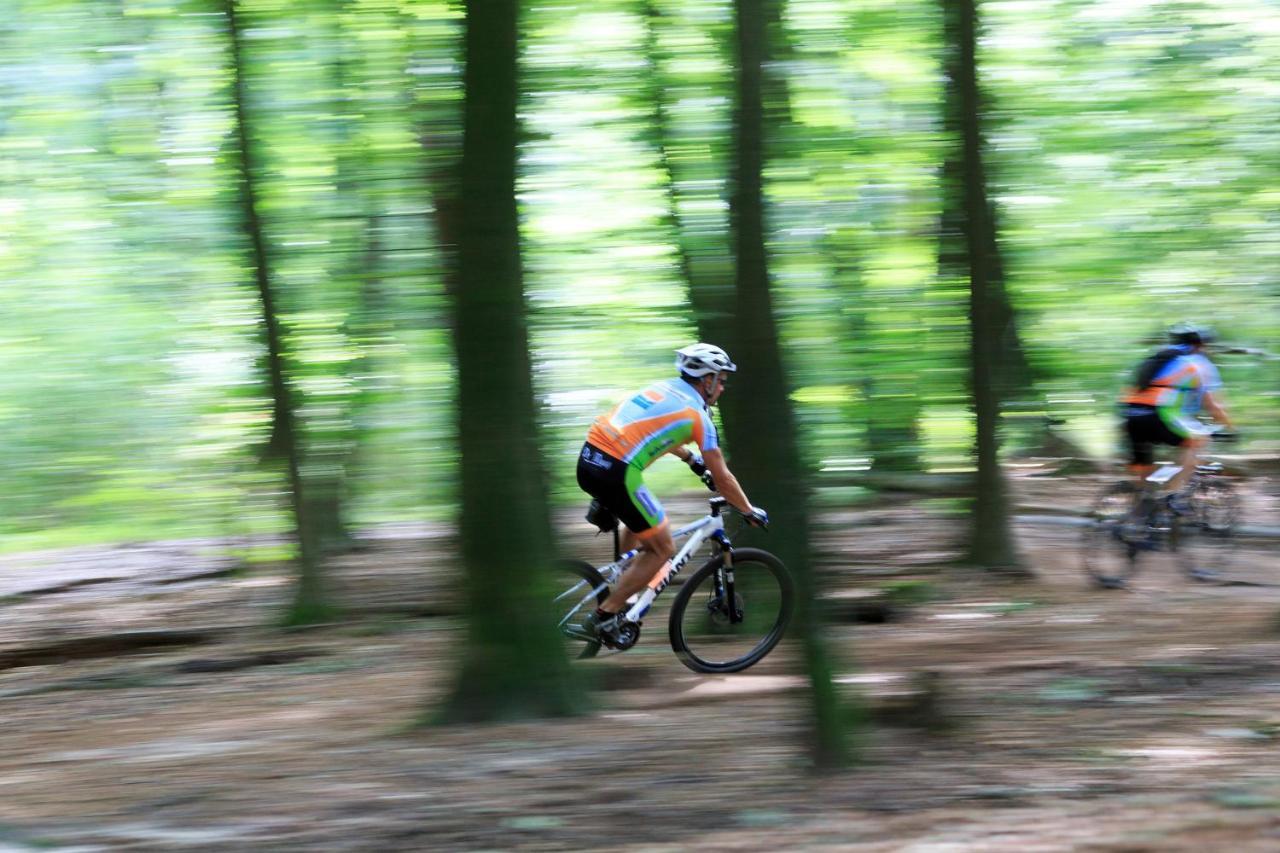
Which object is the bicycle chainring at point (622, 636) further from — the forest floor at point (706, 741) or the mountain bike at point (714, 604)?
the forest floor at point (706, 741)

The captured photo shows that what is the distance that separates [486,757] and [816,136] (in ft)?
29.9

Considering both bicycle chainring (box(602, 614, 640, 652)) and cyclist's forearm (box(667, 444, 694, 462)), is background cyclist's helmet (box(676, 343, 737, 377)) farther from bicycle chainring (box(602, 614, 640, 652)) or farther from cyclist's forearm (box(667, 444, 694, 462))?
bicycle chainring (box(602, 614, 640, 652))

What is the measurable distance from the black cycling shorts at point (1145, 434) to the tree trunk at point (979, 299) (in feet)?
4.22

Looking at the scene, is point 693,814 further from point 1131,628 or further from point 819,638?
point 1131,628

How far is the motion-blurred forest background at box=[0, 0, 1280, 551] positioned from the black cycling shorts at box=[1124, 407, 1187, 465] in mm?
1564

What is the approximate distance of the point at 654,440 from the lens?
329 inches

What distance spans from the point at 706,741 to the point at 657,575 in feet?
7.20

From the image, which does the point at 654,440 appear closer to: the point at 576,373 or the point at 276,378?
the point at 276,378

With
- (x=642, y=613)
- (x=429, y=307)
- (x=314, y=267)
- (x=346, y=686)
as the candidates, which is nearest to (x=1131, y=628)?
(x=642, y=613)

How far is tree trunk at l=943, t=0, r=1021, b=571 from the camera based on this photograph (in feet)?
37.7

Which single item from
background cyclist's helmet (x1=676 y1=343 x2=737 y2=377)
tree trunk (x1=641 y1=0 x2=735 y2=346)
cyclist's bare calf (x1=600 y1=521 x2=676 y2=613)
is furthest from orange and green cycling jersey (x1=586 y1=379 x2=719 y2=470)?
cyclist's bare calf (x1=600 y1=521 x2=676 y2=613)

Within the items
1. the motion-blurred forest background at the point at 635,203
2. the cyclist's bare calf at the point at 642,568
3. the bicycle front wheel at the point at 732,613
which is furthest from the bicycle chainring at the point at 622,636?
the motion-blurred forest background at the point at 635,203

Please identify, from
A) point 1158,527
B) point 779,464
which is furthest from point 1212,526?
point 779,464

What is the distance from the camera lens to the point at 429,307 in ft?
45.2
